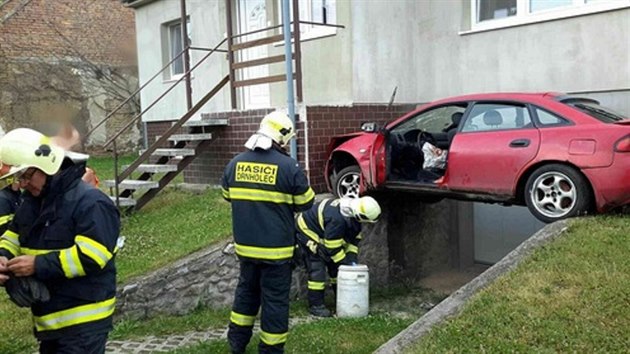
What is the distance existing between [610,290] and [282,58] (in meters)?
5.60

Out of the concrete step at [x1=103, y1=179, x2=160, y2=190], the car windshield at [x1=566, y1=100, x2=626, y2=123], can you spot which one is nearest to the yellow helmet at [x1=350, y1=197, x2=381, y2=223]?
the car windshield at [x1=566, y1=100, x2=626, y2=123]

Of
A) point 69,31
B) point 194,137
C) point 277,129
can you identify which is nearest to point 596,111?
point 277,129

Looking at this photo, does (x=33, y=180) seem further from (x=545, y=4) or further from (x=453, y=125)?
(x=545, y=4)

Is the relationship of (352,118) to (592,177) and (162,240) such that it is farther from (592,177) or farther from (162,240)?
(592,177)

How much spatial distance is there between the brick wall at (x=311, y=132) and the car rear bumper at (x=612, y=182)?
3.83m

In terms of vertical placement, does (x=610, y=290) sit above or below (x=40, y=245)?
below

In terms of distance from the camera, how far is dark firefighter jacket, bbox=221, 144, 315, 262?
4656mm

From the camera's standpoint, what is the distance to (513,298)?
14.4 feet

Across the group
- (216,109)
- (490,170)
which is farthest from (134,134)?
(490,170)

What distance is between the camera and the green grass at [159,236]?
5.72 metres

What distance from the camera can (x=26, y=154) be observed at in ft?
9.49

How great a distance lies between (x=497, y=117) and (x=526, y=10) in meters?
2.97

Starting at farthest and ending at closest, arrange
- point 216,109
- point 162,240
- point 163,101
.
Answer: point 163,101, point 216,109, point 162,240

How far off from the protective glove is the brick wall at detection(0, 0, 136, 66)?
1489 cm
